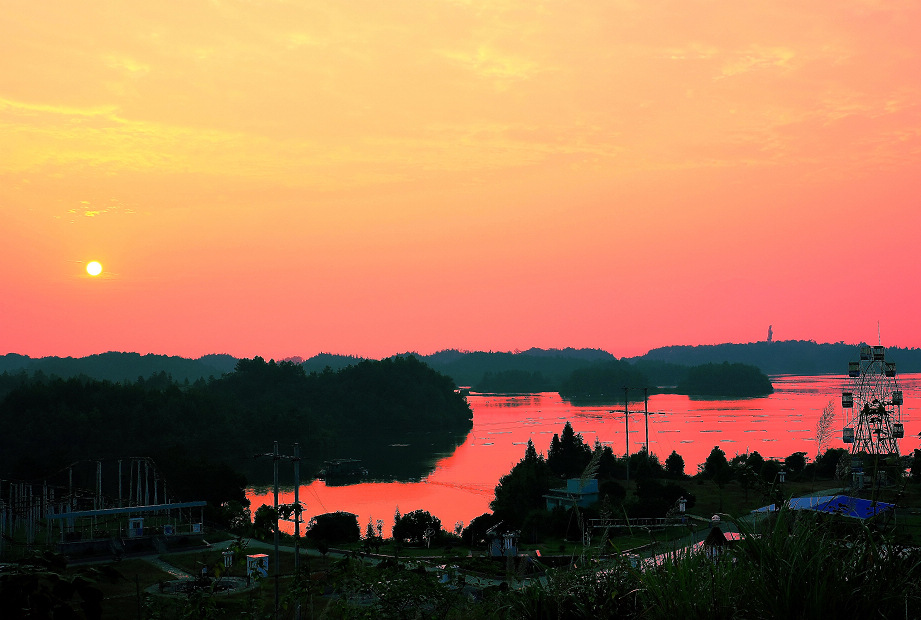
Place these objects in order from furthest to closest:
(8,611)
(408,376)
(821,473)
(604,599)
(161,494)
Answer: (408,376), (161,494), (821,473), (604,599), (8,611)

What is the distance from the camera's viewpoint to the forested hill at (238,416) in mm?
67312

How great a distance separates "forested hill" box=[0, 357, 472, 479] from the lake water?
4829 millimetres

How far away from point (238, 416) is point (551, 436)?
30.6 metres

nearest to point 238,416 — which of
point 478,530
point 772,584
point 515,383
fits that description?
point 478,530

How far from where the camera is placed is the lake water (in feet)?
144

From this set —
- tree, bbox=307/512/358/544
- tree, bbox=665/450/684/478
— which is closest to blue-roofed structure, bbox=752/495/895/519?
tree, bbox=307/512/358/544

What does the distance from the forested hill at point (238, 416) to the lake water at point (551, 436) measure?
4.83 metres

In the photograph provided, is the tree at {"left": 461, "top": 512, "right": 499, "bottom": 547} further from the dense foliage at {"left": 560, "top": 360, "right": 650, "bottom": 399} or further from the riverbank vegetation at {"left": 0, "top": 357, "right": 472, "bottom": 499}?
the dense foliage at {"left": 560, "top": 360, "right": 650, "bottom": 399}

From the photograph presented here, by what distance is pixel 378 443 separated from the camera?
83.8 m

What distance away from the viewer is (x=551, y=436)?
247 ft

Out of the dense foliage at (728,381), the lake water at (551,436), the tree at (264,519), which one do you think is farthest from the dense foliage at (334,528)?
the dense foliage at (728,381)

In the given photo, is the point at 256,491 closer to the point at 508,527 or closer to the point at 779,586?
the point at 508,527

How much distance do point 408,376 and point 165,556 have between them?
82.7 meters

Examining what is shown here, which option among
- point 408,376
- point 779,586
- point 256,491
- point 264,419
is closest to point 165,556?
point 256,491
